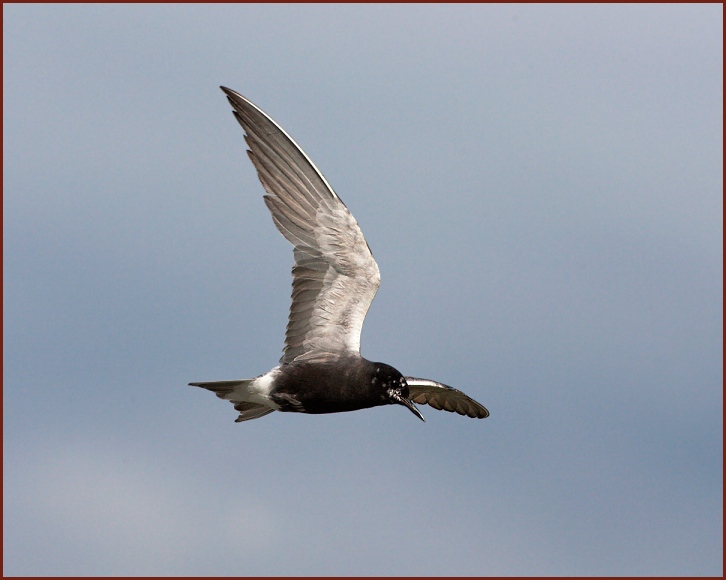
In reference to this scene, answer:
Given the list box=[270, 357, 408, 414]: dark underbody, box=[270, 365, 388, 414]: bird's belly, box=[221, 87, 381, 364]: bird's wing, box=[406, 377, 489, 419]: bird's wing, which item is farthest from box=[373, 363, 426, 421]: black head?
box=[406, 377, 489, 419]: bird's wing

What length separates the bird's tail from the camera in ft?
53.9

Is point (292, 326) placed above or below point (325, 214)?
below

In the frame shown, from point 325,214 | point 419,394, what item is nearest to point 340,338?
point 325,214

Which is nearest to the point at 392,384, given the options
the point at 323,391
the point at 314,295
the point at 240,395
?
the point at 323,391

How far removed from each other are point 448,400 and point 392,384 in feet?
11.9

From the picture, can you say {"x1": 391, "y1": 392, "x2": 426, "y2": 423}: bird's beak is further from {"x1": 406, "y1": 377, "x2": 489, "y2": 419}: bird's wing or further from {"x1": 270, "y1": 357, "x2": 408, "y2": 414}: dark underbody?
{"x1": 406, "y1": 377, "x2": 489, "y2": 419}: bird's wing

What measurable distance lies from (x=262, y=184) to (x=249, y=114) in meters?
1.10

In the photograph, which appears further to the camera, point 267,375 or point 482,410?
point 482,410

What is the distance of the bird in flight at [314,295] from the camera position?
634 inches

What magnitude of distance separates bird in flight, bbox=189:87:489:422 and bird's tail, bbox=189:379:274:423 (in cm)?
2

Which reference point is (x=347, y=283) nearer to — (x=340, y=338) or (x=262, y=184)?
(x=340, y=338)

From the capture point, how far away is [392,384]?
53.5ft

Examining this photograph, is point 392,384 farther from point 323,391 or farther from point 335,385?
point 323,391

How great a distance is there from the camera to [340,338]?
16.7 meters
